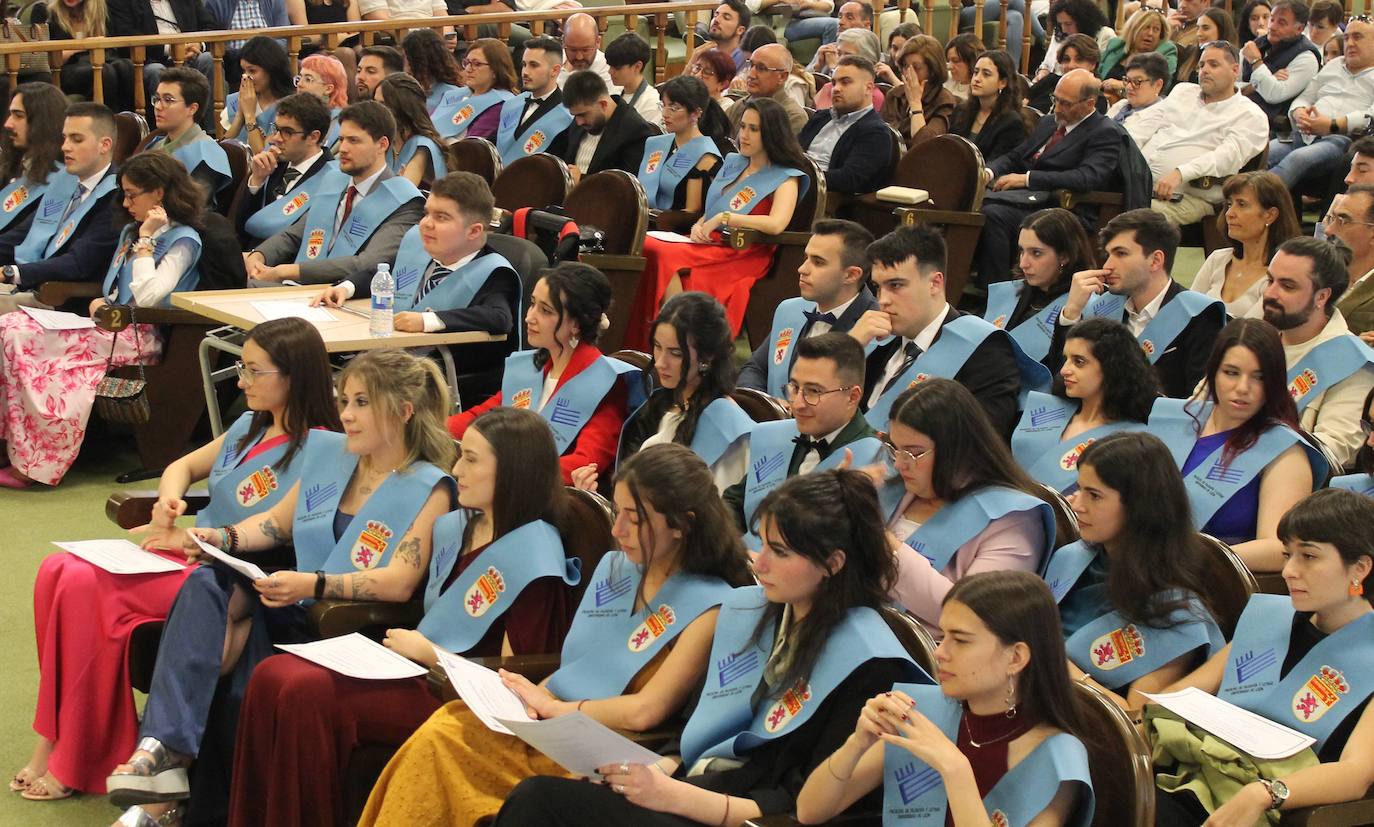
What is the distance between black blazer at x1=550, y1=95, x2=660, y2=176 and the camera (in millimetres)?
6598

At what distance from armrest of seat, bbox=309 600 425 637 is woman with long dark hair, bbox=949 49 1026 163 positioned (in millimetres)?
4018

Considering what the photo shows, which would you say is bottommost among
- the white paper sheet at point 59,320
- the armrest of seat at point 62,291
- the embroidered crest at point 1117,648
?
the white paper sheet at point 59,320

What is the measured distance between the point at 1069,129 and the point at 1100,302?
2.01m

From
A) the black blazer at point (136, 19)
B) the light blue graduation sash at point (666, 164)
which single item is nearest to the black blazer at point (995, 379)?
the light blue graduation sash at point (666, 164)

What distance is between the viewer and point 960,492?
10.0 ft

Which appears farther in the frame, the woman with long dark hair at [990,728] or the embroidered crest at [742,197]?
the embroidered crest at [742,197]

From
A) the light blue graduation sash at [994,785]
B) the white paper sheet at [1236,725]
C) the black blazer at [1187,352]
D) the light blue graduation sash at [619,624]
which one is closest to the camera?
the light blue graduation sash at [994,785]

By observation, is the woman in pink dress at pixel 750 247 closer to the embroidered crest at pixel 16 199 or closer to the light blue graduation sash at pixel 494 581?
the embroidered crest at pixel 16 199

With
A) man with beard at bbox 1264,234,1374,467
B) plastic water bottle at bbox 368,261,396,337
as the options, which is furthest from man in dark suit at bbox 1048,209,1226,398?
plastic water bottle at bbox 368,261,396,337

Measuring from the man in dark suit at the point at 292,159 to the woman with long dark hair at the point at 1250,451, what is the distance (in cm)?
364

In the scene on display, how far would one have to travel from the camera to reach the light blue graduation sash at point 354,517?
337 centimetres

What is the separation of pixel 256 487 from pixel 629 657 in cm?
116

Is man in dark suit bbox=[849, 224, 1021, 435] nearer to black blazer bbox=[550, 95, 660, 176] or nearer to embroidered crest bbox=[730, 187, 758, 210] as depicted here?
embroidered crest bbox=[730, 187, 758, 210]

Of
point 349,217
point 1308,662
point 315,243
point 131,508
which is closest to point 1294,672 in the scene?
point 1308,662
